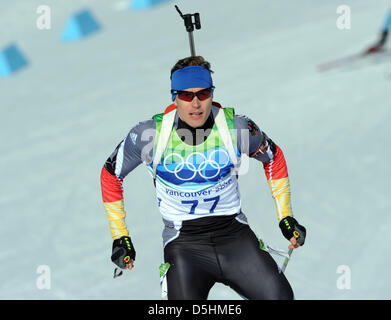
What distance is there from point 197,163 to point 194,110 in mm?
338

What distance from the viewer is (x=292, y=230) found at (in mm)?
4094

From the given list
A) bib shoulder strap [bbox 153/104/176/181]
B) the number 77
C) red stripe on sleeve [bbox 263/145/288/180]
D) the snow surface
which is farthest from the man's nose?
the snow surface

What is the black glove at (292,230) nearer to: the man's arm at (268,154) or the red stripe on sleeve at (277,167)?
the man's arm at (268,154)

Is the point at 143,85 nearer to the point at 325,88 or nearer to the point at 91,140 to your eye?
the point at 91,140

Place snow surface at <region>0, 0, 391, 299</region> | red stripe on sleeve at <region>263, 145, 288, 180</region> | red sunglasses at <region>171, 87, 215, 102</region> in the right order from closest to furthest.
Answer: red sunglasses at <region>171, 87, 215, 102</region> → red stripe on sleeve at <region>263, 145, 288, 180</region> → snow surface at <region>0, 0, 391, 299</region>

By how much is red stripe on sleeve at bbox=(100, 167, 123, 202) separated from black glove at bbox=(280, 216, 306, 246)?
1053 mm

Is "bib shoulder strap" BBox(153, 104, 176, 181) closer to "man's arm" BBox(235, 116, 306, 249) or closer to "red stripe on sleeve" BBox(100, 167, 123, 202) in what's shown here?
"red stripe on sleeve" BBox(100, 167, 123, 202)

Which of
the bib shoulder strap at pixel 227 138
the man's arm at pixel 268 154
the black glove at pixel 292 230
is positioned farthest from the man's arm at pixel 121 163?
the black glove at pixel 292 230

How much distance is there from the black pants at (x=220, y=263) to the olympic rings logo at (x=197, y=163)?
0.33m

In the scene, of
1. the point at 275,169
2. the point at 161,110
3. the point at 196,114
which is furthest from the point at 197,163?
the point at 161,110

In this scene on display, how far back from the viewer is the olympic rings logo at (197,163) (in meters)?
3.95

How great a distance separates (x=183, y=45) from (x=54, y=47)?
279 cm

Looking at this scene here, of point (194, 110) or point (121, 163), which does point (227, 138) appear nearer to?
point (194, 110)

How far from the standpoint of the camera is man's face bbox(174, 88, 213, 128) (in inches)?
150
